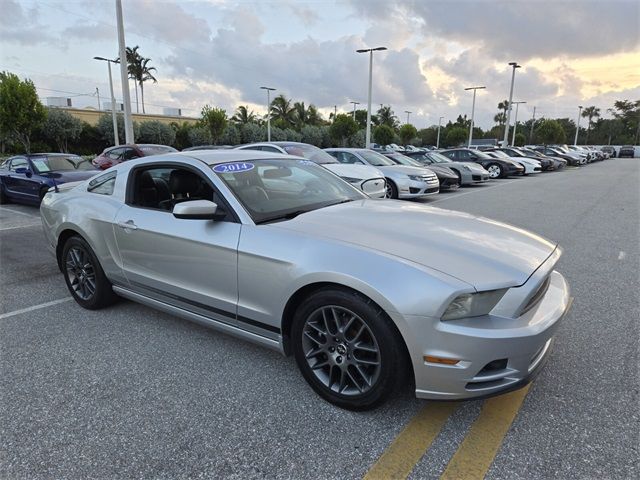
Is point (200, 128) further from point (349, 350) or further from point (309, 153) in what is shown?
point (349, 350)

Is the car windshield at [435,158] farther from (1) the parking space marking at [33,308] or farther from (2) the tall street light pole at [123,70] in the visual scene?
(1) the parking space marking at [33,308]

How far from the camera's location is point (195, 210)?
2.84 meters

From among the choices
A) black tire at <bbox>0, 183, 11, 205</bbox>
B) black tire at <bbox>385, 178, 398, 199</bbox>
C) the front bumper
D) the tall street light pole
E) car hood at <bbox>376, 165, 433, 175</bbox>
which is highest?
the tall street light pole

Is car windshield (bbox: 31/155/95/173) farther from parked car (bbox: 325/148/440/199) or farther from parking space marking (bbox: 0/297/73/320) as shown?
parking space marking (bbox: 0/297/73/320)

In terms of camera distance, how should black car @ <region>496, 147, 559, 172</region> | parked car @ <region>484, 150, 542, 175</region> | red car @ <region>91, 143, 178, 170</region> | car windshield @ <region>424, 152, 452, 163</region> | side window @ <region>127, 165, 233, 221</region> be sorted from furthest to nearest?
black car @ <region>496, 147, 559, 172</region>, parked car @ <region>484, 150, 542, 175</region>, car windshield @ <region>424, 152, 452, 163</region>, red car @ <region>91, 143, 178, 170</region>, side window @ <region>127, 165, 233, 221</region>

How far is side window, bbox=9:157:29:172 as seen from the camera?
10.3 m

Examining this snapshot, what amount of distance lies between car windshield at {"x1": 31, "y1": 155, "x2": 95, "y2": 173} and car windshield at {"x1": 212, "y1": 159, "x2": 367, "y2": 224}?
8.80m

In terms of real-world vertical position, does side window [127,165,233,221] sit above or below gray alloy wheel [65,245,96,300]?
above

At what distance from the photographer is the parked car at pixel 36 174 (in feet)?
32.1

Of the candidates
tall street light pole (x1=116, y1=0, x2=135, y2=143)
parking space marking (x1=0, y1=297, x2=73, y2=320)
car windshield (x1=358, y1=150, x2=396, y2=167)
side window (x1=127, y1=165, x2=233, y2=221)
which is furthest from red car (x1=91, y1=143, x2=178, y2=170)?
side window (x1=127, y1=165, x2=233, y2=221)

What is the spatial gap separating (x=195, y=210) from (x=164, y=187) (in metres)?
1.23

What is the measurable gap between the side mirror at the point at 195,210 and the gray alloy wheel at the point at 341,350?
3.24ft

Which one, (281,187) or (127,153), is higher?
(281,187)

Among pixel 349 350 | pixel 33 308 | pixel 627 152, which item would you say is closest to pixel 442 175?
pixel 33 308
